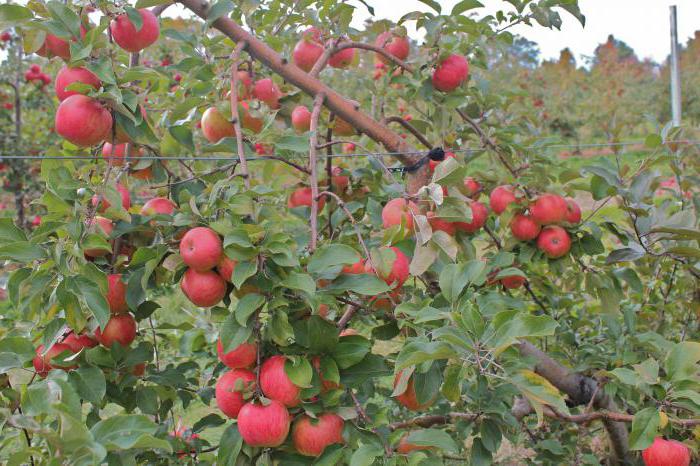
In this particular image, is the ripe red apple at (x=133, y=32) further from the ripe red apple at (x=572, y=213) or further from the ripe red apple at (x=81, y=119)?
the ripe red apple at (x=572, y=213)

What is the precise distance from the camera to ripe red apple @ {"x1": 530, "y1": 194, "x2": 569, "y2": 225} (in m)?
1.37

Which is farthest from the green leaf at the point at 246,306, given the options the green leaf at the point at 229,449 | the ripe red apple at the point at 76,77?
the ripe red apple at the point at 76,77

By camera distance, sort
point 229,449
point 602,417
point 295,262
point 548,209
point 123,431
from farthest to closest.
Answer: point 548,209, point 602,417, point 229,449, point 295,262, point 123,431

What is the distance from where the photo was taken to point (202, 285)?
38.0 inches

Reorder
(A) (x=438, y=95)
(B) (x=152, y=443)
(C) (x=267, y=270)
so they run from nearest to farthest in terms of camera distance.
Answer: (B) (x=152, y=443) < (C) (x=267, y=270) < (A) (x=438, y=95)

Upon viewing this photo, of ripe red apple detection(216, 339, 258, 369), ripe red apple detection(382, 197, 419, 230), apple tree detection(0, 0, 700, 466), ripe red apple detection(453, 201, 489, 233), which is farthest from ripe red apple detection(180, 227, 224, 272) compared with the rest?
ripe red apple detection(453, 201, 489, 233)

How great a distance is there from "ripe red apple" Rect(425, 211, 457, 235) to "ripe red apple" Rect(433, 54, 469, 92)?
0.32 metres

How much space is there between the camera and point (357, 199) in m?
1.67

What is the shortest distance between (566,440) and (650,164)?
2.83 feet

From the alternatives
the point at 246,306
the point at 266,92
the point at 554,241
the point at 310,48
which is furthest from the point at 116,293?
Result: the point at 554,241

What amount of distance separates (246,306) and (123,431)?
0.74 feet

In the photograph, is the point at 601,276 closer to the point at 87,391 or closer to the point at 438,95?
the point at 438,95

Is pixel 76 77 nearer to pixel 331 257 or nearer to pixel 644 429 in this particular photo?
pixel 331 257

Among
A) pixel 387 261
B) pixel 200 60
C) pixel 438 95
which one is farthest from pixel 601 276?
pixel 200 60
